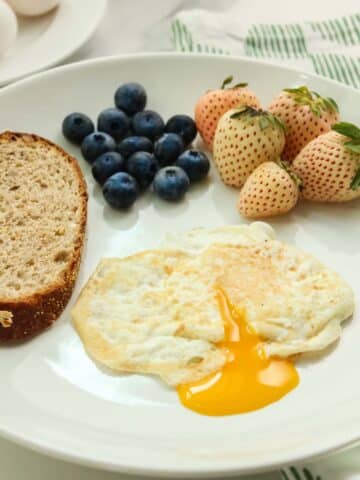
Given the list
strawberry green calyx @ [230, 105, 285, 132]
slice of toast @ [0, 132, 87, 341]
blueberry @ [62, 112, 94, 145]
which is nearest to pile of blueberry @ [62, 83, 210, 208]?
blueberry @ [62, 112, 94, 145]

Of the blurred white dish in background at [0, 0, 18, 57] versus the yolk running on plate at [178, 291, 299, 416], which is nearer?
the yolk running on plate at [178, 291, 299, 416]

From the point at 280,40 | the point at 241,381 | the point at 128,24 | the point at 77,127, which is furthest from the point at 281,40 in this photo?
the point at 241,381

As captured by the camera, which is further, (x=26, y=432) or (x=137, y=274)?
(x=137, y=274)

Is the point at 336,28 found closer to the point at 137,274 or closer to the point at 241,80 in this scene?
the point at 241,80

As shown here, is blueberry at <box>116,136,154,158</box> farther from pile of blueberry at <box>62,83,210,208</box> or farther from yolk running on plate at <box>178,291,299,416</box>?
yolk running on plate at <box>178,291,299,416</box>

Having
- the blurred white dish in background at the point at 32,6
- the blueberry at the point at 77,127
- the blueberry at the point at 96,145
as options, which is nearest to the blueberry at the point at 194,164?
the blueberry at the point at 96,145

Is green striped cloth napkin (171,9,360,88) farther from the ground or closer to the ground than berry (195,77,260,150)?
closer to the ground

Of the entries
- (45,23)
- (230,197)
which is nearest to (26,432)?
(230,197)
